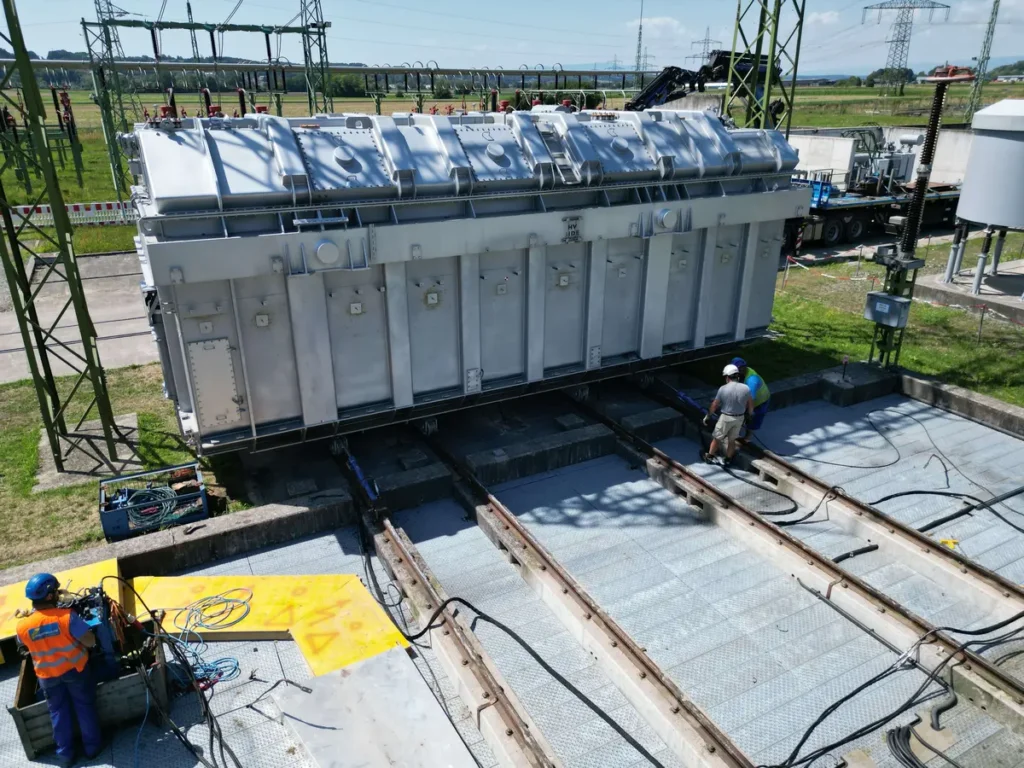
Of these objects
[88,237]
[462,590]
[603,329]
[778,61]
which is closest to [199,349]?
[462,590]

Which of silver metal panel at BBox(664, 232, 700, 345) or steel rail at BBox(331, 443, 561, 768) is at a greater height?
silver metal panel at BBox(664, 232, 700, 345)

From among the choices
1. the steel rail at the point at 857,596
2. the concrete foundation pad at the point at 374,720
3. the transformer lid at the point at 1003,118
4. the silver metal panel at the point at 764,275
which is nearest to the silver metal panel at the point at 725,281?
the silver metal panel at the point at 764,275

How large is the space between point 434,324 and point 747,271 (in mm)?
4872

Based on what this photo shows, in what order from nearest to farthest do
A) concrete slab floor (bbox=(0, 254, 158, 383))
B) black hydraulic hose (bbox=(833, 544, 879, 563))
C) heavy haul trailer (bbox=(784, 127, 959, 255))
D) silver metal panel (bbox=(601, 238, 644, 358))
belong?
black hydraulic hose (bbox=(833, 544, 879, 563)), silver metal panel (bbox=(601, 238, 644, 358)), concrete slab floor (bbox=(0, 254, 158, 383)), heavy haul trailer (bbox=(784, 127, 959, 255))

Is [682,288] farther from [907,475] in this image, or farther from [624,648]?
[624,648]

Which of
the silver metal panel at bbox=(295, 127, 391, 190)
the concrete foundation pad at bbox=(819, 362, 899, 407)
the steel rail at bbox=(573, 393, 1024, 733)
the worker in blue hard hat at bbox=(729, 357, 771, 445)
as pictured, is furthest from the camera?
the concrete foundation pad at bbox=(819, 362, 899, 407)

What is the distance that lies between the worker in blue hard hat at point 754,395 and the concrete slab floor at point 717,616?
1.54 metres

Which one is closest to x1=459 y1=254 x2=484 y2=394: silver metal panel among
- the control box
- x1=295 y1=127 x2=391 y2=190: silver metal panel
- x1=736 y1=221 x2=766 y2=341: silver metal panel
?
x1=295 y1=127 x2=391 y2=190: silver metal panel

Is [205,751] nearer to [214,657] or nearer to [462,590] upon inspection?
[214,657]

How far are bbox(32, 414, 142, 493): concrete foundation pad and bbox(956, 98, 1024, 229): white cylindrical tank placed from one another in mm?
16133

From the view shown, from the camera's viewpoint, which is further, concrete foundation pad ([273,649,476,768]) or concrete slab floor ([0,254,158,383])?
concrete slab floor ([0,254,158,383])

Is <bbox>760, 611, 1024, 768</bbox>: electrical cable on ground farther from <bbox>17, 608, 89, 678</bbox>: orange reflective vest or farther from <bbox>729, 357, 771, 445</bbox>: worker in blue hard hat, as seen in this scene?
<bbox>17, 608, 89, 678</bbox>: orange reflective vest

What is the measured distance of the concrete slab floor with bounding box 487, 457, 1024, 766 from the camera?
5.58m

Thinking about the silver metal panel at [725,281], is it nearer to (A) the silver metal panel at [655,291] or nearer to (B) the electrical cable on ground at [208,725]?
(A) the silver metal panel at [655,291]
